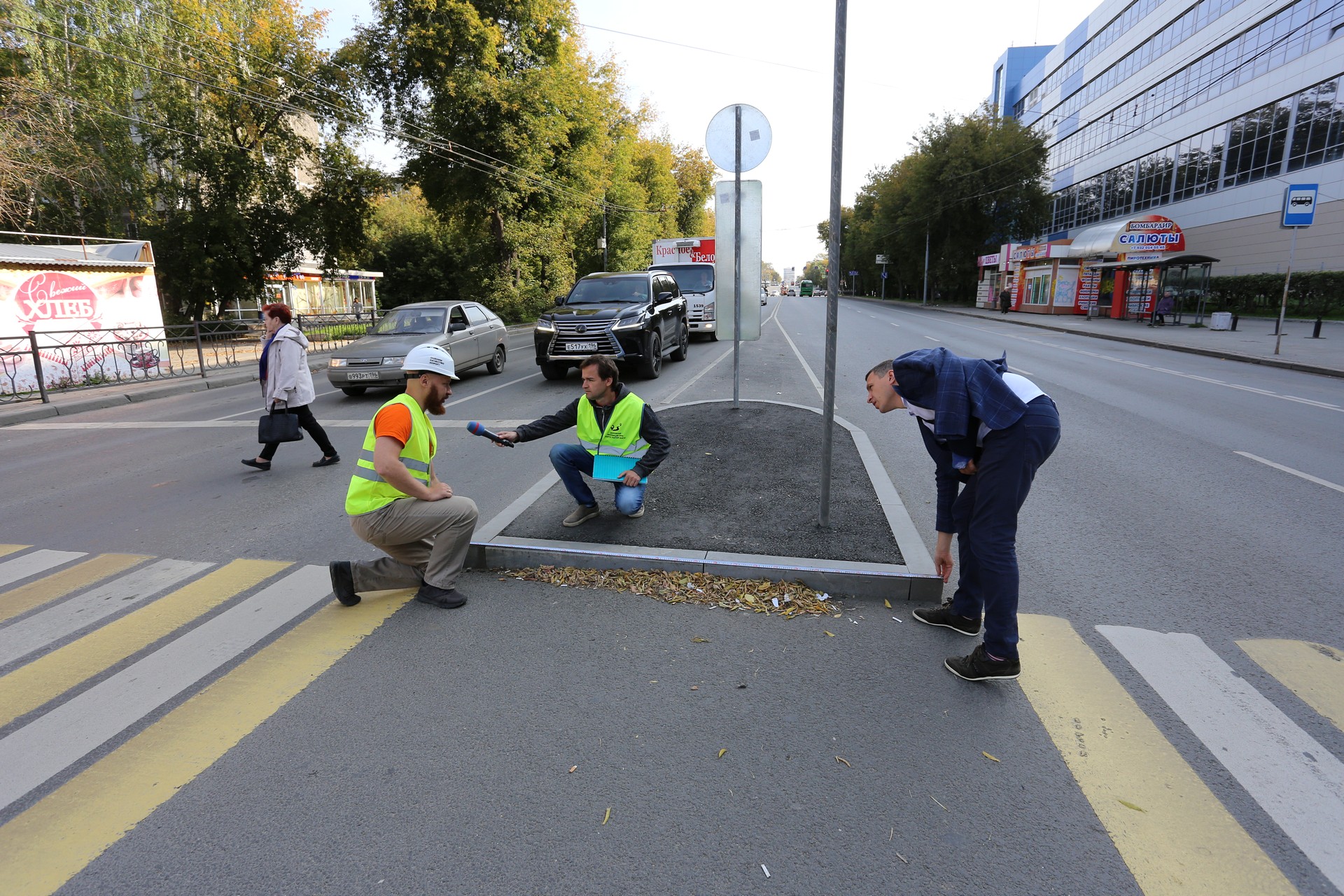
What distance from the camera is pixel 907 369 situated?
3.34m

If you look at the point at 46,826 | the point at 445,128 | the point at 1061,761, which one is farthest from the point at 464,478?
the point at 445,128

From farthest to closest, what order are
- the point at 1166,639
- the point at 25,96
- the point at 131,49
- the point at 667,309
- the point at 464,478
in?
the point at 131,49 → the point at 25,96 → the point at 667,309 → the point at 464,478 → the point at 1166,639

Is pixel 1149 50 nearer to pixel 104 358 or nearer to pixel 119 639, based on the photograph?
pixel 104 358

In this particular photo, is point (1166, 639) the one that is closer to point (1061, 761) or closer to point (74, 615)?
point (1061, 761)

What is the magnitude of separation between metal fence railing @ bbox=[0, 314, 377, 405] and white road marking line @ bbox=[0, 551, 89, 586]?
23.3 ft

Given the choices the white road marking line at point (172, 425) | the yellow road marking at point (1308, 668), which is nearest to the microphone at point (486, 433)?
the yellow road marking at point (1308, 668)

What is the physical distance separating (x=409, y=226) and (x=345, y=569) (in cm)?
5214

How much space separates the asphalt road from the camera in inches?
91.4

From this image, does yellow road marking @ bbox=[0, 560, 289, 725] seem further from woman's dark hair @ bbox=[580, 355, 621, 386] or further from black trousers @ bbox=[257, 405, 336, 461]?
black trousers @ bbox=[257, 405, 336, 461]

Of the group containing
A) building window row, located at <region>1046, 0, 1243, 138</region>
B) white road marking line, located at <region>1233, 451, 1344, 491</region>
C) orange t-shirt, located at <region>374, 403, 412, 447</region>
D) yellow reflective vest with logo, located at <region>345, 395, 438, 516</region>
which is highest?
building window row, located at <region>1046, 0, 1243, 138</region>

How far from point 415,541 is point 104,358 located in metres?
16.1

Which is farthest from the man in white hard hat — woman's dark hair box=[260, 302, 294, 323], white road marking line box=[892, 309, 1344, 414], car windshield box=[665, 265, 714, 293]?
car windshield box=[665, 265, 714, 293]

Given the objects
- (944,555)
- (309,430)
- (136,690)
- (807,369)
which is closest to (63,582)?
(136,690)

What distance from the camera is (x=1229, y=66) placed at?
37.4 m
